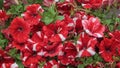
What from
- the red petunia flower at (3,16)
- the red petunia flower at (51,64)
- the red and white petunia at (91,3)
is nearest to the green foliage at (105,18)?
the red and white petunia at (91,3)

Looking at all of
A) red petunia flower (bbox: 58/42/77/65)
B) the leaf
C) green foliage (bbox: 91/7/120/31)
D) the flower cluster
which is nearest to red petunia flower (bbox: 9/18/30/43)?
the flower cluster

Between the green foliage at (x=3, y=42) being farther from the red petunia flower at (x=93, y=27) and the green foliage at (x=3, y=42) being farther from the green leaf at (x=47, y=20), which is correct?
the red petunia flower at (x=93, y=27)

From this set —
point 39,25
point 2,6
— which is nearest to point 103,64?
point 39,25

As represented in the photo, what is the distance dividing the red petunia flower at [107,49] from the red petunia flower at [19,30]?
39 centimetres

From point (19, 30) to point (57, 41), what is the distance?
0.23 metres

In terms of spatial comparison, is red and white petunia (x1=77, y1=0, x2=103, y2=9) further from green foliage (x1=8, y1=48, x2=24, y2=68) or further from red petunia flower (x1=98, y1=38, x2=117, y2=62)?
green foliage (x1=8, y1=48, x2=24, y2=68)

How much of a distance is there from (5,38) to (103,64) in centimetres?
56

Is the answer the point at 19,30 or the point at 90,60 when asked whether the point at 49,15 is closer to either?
the point at 19,30

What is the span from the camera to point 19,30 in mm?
1863

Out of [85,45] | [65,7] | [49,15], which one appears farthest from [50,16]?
[85,45]

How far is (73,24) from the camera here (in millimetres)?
1858

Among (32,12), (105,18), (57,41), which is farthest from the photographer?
(105,18)

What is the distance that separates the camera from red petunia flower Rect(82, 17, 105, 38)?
1809 millimetres

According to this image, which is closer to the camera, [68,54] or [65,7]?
[68,54]
